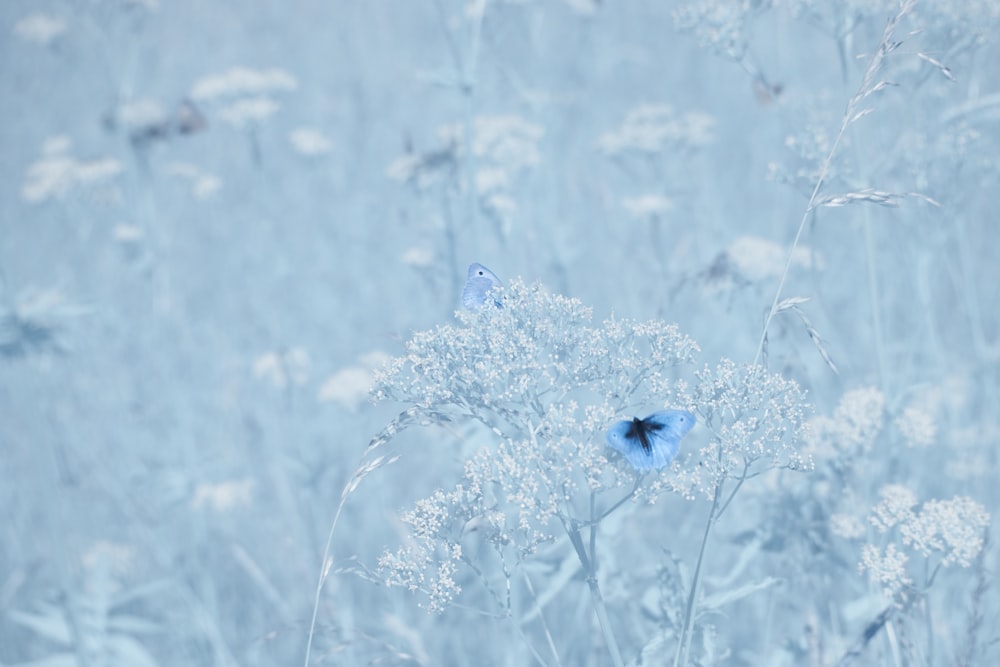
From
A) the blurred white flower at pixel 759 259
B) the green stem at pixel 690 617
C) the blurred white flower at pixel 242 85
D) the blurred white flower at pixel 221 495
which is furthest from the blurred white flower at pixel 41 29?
the green stem at pixel 690 617

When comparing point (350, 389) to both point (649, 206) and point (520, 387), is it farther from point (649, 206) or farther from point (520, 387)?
point (520, 387)

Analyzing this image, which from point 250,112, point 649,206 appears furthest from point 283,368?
A: point 649,206

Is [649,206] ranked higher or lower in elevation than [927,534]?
higher

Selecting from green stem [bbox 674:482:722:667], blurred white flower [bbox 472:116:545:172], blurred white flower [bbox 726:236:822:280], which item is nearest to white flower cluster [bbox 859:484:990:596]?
green stem [bbox 674:482:722:667]

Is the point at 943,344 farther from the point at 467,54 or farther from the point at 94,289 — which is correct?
the point at 94,289

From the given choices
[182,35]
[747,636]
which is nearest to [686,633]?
[747,636]
